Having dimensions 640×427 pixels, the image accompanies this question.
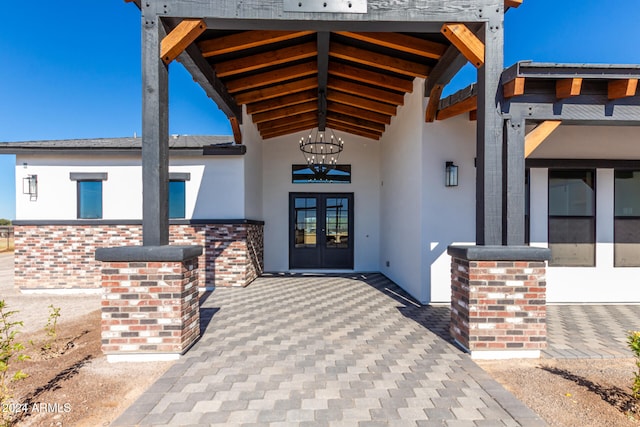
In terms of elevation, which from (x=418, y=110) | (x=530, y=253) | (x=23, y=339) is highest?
(x=418, y=110)

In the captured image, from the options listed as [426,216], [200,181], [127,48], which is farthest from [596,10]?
[127,48]

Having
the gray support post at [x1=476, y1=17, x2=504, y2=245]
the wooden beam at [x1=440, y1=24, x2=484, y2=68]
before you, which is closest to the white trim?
the gray support post at [x1=476, y1=17, x2=504, y2=245]

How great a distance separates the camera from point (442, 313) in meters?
5.00

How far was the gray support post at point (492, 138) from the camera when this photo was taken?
3.48 meters

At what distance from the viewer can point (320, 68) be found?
214 inches

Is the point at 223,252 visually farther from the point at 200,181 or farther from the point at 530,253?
the point at 530,253

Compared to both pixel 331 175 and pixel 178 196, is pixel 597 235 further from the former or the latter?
pixel 178 196

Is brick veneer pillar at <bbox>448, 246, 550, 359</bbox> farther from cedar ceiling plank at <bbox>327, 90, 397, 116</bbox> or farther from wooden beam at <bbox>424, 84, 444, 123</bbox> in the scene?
cedar ceiling plank at <bbox>327, 90, 397, 116</bbox>

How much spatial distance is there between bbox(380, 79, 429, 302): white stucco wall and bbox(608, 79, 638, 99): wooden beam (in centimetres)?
249

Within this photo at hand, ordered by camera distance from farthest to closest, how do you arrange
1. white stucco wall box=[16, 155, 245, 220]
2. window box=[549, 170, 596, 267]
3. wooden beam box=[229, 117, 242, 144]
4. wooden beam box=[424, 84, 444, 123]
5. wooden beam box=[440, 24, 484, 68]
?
1. white stucco wall box=[16, 155, 245, 220]
2. wooden beam box=[229, 117, 242, 144]
3. window box=[549, 170, 596, 267]
4. wooden beam box=[424, 84, 444, 123]
5. wooden beam box=[440, 24, 484, 68]

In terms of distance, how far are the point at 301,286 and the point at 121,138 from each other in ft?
21.3

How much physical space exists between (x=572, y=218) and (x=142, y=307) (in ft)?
22.9

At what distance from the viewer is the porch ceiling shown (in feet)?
14.9

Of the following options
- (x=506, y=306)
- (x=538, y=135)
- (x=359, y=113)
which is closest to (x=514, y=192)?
(x=538, y=135)
